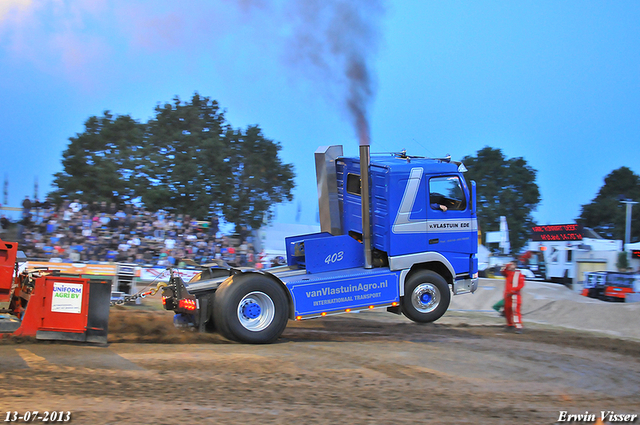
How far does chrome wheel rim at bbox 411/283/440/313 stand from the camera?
9305 mm

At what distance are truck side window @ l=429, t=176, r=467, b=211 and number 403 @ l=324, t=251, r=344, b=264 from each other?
180 centimetres

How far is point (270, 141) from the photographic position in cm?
3291

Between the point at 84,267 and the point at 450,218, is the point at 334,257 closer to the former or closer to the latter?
the point at 450,218

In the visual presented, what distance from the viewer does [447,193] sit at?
9570 millimetres

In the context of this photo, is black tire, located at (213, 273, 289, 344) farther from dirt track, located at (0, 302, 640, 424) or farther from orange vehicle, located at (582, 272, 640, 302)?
orange vehicle, located at (582, 272, 640, 302)

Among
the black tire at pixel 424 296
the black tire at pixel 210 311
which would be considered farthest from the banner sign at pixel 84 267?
the black tire at pixel 424 296

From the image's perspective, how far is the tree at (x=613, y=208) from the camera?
55.2 metres

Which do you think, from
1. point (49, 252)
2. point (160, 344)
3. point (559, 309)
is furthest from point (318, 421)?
point (49, 252)

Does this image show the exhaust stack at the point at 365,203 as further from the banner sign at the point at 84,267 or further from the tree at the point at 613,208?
the tree at the point at 613,208

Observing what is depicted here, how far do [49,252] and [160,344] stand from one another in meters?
11.5

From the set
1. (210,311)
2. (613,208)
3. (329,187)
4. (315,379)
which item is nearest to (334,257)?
(329,187)

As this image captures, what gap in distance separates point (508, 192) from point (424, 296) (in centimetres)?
3875

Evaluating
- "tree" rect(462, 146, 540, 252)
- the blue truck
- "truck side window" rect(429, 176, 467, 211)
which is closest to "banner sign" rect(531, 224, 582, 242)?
"tree" rect(462, 146, 540, 252)

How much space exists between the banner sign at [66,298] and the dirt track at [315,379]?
1.54 feet
